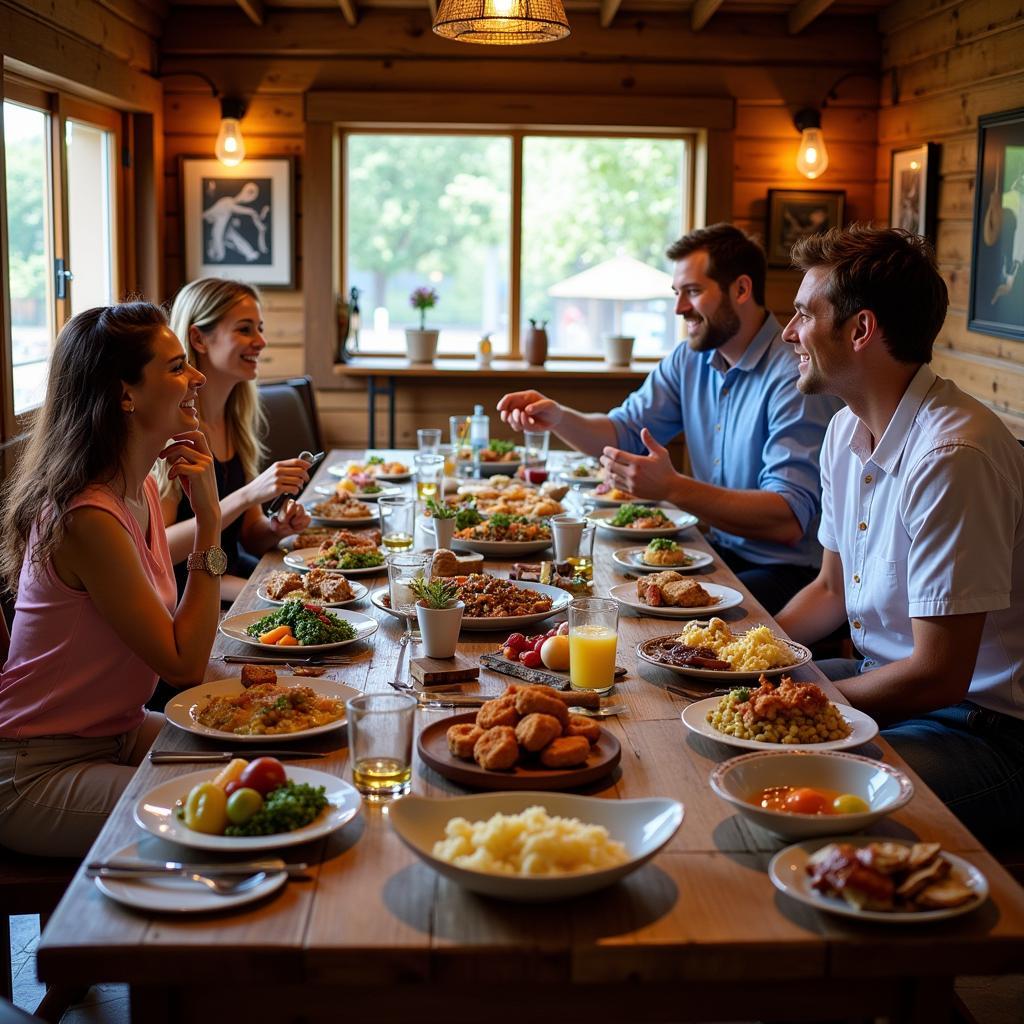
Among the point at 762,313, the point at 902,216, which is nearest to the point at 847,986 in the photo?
the point at 762,313

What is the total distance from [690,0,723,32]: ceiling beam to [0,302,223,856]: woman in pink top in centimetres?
389

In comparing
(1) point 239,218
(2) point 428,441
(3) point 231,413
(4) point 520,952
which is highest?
(1) point 239,218

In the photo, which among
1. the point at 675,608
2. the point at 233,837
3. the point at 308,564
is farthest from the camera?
the point at 308,564

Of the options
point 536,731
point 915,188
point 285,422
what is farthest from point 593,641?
point 915,188

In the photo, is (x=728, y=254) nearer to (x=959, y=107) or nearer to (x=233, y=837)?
(x=959, y=107)

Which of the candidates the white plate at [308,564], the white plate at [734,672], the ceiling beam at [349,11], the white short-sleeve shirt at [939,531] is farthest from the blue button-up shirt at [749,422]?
the ceiling beam at [349,11]

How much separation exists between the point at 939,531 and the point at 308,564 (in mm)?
1362

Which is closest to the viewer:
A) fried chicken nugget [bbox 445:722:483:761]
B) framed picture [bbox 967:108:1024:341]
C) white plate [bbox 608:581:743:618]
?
fried chicken nugget [bbox 445:722:483:761]

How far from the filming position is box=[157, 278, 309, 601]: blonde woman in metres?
3.05

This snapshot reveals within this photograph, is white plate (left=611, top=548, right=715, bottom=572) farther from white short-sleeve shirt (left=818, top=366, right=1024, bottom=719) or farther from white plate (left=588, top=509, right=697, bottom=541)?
white short-sleeve shirt (left=818, top=366, right=1024, bottom=719)

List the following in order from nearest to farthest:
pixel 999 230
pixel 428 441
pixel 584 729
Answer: pixel 584 729, pixel 428 441, pixel 999 230

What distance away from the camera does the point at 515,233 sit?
20.2 ft

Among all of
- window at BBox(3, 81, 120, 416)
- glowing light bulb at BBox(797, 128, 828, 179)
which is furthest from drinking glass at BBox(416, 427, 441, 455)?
glowing light bulb at BBox(797, 128, 828, 179)

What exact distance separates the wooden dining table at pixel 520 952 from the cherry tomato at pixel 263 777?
111 millimetres
